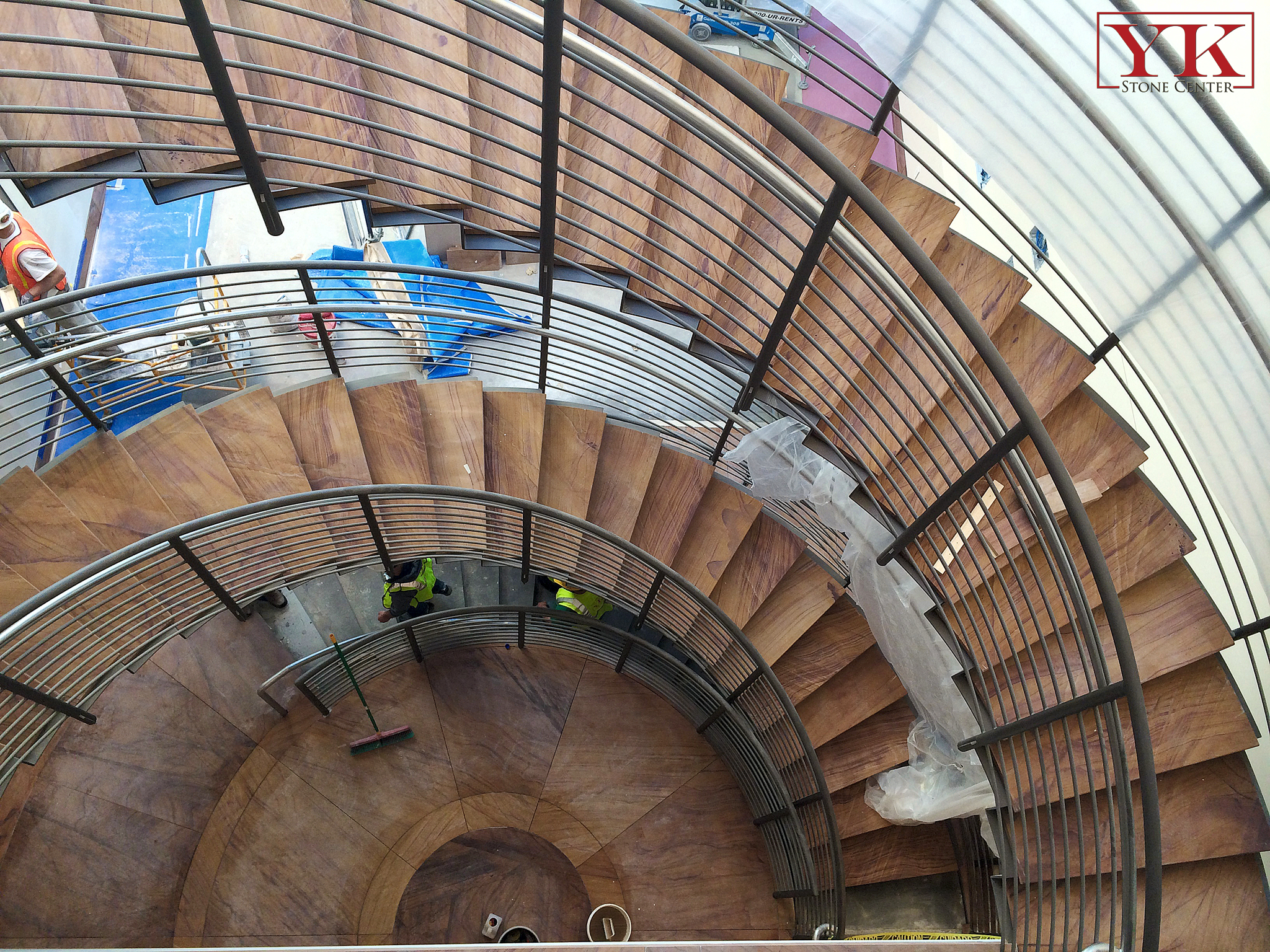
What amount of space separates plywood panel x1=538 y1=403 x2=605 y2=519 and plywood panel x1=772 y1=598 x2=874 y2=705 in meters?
1.97

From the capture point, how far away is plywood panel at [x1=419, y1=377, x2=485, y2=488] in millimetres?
5773

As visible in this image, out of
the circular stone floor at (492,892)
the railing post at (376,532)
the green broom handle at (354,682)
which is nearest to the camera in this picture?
the railing post at (376,532)

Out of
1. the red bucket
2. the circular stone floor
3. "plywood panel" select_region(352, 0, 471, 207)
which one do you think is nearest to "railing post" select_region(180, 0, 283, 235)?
the red bucket

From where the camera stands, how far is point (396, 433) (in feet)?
19.0

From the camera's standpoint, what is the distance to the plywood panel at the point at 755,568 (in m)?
6.24

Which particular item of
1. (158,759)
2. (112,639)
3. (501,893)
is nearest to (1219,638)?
(501,893)

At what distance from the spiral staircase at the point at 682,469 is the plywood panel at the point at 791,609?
0.02 m

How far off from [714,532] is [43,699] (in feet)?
14.2

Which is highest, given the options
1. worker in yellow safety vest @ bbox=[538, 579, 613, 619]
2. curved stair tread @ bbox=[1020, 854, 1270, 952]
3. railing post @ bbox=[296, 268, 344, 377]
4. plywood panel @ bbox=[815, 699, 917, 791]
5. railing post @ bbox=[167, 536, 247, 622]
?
railing post @ bbox=[296, 268, 344, 377]

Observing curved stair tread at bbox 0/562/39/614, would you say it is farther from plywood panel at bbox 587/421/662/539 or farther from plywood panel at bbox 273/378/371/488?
plywood panel at bbox 587/421/662/539

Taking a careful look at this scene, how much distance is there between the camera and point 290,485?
17.9ft

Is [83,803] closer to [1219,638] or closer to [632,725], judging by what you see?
[632,725]

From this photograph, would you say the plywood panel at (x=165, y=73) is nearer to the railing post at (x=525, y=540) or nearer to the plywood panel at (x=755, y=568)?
the railing post at (x=525, y=540)

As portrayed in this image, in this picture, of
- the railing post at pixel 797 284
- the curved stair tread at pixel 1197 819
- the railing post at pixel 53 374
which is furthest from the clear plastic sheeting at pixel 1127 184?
the railing post at pixel 53 374
